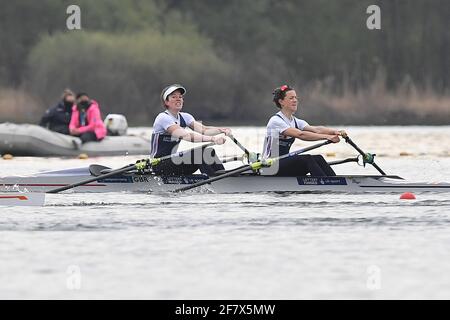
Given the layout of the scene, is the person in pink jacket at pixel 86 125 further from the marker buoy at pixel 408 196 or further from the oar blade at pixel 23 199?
the marker buoy at pixel 408 196

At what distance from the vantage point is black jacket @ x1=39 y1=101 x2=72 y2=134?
28031mm

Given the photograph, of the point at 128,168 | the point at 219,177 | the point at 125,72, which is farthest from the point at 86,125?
the point at 125,72

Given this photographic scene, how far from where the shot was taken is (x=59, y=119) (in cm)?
2816

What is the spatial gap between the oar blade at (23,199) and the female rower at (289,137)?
300cm

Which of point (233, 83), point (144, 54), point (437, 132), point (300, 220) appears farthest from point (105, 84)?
point (300, 220)

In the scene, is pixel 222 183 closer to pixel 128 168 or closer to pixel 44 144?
pixel 128 168

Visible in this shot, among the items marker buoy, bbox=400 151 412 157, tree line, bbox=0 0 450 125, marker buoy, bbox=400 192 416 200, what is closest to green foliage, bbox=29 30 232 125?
tree line, bbox=0 0 450 125

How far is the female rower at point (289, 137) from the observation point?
53.8 ft

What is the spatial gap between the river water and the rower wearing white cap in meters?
0.37

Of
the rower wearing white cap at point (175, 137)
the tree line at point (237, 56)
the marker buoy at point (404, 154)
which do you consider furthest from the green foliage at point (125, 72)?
the rower wearing white cap at point (175, 137)

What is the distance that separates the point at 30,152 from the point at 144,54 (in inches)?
996

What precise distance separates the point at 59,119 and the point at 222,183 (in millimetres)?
12181
